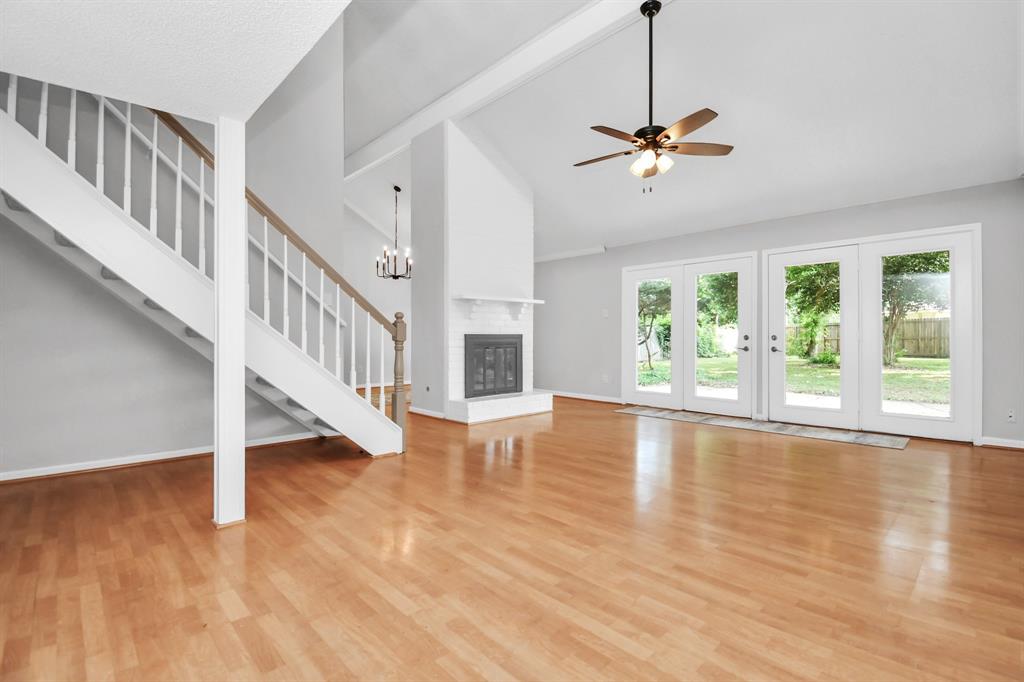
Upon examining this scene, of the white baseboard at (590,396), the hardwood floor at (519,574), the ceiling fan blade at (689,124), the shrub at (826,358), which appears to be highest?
the ceiling fan blade at (689,124)

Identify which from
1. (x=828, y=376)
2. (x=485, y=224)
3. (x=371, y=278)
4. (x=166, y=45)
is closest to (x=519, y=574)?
(x=166, y=45)

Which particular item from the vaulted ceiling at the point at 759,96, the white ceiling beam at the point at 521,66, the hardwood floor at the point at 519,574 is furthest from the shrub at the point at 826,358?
the white ceiling beam at the point at 521,66

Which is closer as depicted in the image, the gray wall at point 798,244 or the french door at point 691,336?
the gray wall at point 798,244

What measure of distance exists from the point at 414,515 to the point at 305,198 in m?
3.35

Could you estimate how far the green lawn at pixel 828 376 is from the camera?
486 centimetres

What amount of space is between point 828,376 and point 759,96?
3167mm

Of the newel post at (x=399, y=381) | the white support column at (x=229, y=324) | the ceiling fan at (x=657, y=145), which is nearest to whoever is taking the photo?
the white support column at (x=229, y=324)

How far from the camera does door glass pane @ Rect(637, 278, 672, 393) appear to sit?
698 cm

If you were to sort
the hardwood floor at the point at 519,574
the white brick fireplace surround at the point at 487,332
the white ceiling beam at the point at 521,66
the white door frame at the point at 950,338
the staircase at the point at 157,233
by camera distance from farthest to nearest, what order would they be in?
the white brick fireplace surround at the point at 487,332, the white door frame at the point at 950,338, the white ceiling beam at the point at 521,66, the staircase at the point at 157,233, the hardwood floor at the point at 519,574

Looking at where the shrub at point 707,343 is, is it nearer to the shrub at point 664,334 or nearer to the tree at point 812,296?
the shrub at point 664,334

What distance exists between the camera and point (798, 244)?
5699 mm

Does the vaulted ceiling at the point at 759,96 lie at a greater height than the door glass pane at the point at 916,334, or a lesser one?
greater

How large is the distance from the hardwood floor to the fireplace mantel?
258cm

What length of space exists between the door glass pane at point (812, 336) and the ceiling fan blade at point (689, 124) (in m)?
3.14
